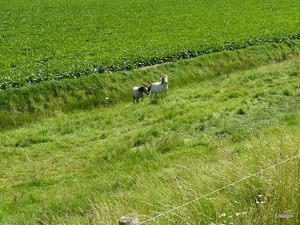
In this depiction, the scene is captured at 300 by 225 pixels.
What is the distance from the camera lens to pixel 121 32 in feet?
97.9

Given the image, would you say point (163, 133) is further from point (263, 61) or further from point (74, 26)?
point (74, 26)

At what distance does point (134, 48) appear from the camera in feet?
80.7

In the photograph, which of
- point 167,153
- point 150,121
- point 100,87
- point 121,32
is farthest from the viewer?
point 121,32

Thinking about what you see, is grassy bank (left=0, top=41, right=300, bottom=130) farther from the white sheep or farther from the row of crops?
the white sheep

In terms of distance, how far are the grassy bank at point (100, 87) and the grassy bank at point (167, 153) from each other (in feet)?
0.30

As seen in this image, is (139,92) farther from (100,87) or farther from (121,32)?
(121,32)

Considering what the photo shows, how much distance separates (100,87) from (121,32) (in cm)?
1127

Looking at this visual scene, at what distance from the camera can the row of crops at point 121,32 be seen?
2172cm

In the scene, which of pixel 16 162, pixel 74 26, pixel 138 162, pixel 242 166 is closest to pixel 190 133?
pixel 138 162

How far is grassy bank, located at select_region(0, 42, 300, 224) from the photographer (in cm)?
518

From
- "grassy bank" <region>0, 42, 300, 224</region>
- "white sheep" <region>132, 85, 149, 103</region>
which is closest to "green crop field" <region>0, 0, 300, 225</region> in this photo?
"grassy bank" <region>0, 42, 300, 224</region>

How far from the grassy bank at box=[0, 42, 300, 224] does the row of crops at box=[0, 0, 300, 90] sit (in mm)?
1570

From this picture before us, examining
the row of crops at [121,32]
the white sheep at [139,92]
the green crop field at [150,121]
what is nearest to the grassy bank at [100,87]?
the green crop field at [150,121]

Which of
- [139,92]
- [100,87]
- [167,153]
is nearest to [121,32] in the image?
[100,87]
